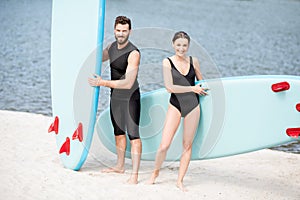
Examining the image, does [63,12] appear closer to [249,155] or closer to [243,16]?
[249,155]

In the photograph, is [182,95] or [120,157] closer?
[182,95]

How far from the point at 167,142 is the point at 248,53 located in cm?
983

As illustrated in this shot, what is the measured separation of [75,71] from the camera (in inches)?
190

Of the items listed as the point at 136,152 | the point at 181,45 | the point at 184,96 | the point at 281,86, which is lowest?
the point at 136,152

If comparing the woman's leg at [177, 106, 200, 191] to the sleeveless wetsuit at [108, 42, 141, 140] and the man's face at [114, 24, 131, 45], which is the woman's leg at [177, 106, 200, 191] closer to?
the sleeveless wetsuit at [108, 42, 141, 140]

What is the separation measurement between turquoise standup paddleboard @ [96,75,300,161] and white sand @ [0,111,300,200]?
33cm

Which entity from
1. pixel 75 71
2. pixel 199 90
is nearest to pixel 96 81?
pixel 75 71

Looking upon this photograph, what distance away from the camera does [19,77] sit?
1019cm

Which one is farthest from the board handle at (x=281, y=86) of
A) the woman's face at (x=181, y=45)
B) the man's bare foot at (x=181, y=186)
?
the man's bare foot at (x=181, y=186)

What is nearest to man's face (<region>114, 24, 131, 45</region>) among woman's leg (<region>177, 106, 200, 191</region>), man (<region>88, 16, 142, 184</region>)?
man (<region>88, 16, 142, 184</region>)

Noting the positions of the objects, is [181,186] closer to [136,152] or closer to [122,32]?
[136,152]

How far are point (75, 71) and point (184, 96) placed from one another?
1.02 metres

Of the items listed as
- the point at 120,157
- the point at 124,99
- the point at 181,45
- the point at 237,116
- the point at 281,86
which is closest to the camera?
the point at 281,86

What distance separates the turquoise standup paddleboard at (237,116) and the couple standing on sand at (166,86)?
14 cm
